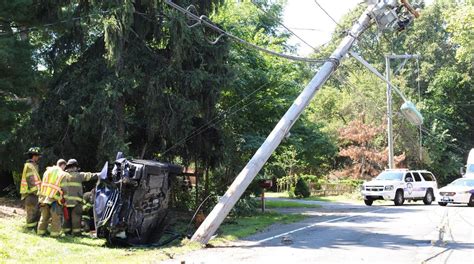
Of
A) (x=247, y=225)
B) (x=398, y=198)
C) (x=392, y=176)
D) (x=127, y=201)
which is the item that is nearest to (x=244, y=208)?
(x=247, y=225)

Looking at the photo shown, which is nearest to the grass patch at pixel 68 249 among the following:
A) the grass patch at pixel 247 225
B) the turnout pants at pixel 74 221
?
the grass patch at pixel 247 225

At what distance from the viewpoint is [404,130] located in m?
48.7

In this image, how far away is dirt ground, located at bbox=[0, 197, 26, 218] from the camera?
16.1m

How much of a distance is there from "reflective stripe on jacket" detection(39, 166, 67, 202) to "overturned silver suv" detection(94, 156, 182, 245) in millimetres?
989

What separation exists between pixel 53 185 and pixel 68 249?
6.74 ft

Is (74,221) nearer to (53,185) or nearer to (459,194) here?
(53,185)

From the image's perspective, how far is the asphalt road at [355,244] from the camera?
10859 mm

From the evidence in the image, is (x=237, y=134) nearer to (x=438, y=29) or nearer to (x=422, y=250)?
(x=422, y=250)

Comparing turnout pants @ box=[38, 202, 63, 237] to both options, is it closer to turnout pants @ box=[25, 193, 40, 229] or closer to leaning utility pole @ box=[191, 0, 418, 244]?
turnout pants @ box=[25, 193, 40, 229]

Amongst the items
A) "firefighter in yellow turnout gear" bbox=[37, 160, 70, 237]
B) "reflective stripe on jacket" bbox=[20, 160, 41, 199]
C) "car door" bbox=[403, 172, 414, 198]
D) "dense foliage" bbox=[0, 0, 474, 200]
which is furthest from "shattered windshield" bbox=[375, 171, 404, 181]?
"reflective stripe on jacket" bbox=[20, 160, 41, 199]

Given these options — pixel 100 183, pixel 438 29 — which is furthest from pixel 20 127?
pixel 438 29

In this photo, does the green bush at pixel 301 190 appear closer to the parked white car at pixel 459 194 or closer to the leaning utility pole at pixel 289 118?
the parked white car at pixel 459 194

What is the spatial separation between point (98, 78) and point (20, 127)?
310cm

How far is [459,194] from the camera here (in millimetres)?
26531
